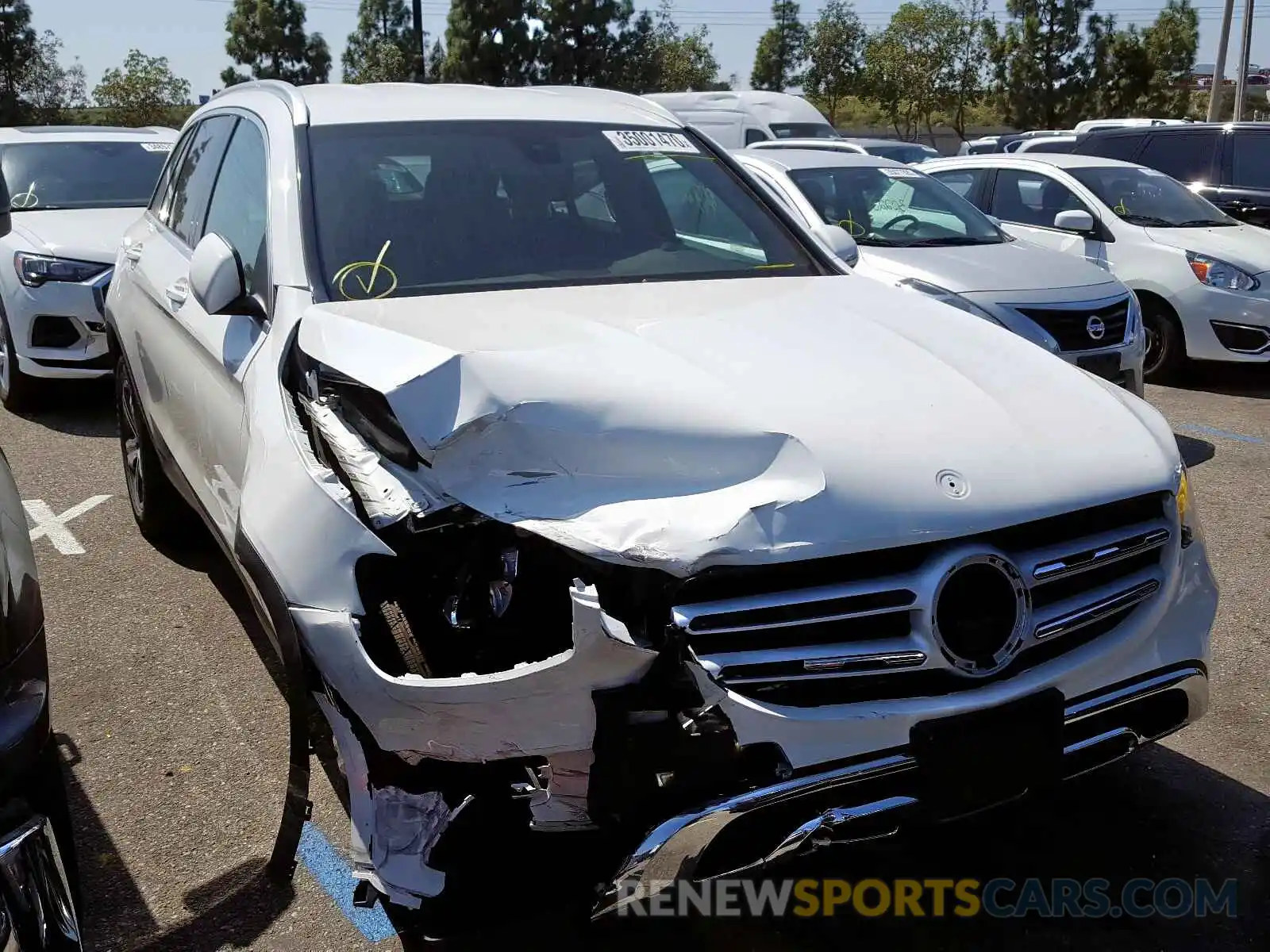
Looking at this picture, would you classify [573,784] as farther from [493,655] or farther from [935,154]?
[935,154]

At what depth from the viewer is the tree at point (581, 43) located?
45562 mm

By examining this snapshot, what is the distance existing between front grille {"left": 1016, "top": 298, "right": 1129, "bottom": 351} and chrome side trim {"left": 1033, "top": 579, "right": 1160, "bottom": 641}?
4287 mm

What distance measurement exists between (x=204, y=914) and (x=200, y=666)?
142 centimetres

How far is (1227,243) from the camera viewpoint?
845 centimetres

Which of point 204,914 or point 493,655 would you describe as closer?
point 493,655

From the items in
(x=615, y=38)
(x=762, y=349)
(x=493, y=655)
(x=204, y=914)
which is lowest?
(x=204, y=914)

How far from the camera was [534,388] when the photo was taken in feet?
8.09

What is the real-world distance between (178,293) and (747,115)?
15.4m

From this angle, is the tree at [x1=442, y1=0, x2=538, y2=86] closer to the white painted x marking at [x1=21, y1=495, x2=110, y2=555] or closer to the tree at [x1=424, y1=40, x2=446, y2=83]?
the tree at [x1=424, y1=40, x2=446, y2=83]

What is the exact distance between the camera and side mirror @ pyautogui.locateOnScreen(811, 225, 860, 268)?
409 centimetres

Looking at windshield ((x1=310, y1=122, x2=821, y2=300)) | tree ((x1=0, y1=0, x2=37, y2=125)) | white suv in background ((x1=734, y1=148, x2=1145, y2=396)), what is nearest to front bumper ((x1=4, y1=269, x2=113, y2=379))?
white suv in background ((x1=734, y1=148, x2=1145, y2=396))

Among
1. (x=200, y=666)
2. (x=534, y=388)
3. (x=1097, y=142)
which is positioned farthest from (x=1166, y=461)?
(x=1097, y=142)

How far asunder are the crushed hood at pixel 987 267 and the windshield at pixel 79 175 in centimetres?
491

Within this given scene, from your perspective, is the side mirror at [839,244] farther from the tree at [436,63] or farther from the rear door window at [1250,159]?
the tree at [436,63]
